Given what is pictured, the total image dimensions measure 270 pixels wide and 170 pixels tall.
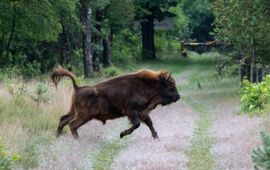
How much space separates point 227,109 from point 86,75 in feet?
49.4

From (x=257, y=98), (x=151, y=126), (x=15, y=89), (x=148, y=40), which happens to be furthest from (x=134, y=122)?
(x=148, y=40)

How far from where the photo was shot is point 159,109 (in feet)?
68.3

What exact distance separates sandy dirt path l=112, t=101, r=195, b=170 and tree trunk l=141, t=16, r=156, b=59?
36797 millimetres

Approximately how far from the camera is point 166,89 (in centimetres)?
1382

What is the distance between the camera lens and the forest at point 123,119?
34.1 ft

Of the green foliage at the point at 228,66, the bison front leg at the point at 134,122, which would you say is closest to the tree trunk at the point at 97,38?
the green foliage at the point at 228,66

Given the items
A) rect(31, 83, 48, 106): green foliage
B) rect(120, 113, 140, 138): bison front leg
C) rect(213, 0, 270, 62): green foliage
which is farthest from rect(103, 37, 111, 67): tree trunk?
rect(120, 113, 140, 138): bison front leg

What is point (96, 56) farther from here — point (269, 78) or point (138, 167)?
point (138, 167)

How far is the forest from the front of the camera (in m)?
10.4

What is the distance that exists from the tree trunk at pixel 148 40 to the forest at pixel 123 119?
694 cm

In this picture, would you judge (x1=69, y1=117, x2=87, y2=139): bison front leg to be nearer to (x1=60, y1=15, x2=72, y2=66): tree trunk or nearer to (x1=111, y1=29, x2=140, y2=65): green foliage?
(x1=60, y1=15, x2=72, y2=66): tree trunk

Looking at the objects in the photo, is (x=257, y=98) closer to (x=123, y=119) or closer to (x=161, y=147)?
(x=123, y=119)

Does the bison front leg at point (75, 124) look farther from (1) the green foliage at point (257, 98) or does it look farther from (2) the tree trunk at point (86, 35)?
(2) the tree trunk at point (86, 35)

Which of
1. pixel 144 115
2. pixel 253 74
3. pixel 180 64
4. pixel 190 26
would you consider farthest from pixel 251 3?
pixel 190 26
